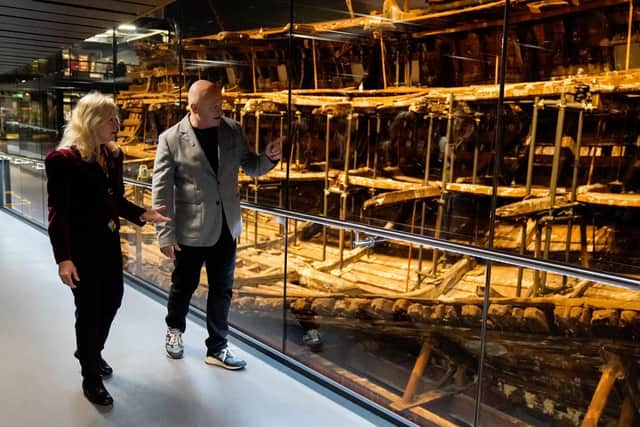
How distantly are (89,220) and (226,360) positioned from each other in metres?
0.91

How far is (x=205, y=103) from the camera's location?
211 centimetres

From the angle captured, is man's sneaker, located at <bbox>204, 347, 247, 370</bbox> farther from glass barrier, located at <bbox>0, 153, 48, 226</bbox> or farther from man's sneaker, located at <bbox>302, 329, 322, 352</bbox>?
glass barrier, located at <bbox>0, 153, 48, 226</bbox>

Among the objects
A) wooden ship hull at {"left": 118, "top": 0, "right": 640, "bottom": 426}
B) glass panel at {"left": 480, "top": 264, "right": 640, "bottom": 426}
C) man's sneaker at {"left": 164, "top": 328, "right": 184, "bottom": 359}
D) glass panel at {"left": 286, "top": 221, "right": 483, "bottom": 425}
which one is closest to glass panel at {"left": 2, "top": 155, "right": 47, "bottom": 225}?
wooden ship hull at {"left": 118, "top": 0, "right": 640, "bottom": 426}

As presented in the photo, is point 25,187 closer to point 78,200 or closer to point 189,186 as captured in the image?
point 189,186

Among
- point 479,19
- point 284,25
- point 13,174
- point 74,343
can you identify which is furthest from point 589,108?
point 13,174

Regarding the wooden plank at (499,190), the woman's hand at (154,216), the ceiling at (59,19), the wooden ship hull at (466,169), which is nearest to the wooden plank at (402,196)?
the wooden ship hull at (466,169)

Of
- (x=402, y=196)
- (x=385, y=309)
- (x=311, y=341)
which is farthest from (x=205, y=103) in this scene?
(x=385, y=309)

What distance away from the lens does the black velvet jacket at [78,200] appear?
174 centimetres

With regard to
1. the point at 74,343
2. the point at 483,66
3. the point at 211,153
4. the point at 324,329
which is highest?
the point at 483,66

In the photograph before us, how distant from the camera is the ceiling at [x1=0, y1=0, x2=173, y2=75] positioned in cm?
292

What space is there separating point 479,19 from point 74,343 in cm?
356

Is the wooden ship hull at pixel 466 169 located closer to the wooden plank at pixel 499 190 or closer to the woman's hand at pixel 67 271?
the wooden plank at pixel 499 190

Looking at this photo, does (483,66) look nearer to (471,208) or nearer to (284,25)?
(471,208)

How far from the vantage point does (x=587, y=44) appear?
4.03 metres
